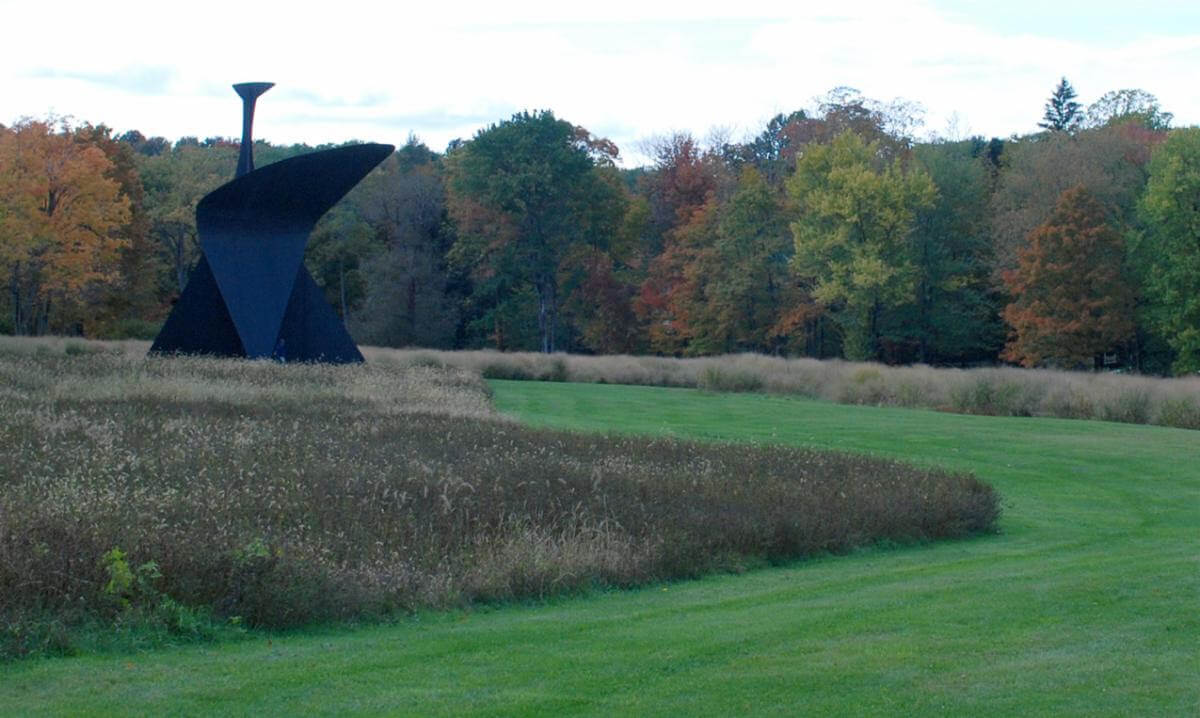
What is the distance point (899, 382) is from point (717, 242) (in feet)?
75.8

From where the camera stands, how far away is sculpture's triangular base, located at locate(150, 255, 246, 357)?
1238 inches

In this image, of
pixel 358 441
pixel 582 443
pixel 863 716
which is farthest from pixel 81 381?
pixel 863 716

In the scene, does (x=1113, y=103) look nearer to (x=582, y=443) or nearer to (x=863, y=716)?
(x=582, y=443)

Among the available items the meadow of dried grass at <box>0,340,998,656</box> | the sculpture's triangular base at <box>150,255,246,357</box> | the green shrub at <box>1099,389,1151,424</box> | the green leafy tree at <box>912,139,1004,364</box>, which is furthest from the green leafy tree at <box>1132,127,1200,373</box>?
the meadow of dried grass at <box>0,340,998,656</box>

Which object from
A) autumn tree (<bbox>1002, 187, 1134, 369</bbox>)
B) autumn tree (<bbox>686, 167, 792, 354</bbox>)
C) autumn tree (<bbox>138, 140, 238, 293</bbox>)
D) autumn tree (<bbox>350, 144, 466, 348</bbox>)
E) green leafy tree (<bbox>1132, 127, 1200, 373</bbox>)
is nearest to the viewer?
Answer: green leafy tree (<bbox>1132, 127, 1200, 373</bbox>)

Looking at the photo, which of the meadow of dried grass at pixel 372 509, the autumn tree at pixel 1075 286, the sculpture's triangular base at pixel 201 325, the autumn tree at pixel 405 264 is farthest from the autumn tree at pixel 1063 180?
the meadow of dried grass at pixel 372 509

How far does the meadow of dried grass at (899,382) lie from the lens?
102 ft

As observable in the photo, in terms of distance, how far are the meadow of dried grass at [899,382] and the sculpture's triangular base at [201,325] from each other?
33.3ft

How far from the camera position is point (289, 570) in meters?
8.78

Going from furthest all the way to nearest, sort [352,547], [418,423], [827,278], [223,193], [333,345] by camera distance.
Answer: [827,278] → [333,345] → [223,193] → [418,423] → [352,547]

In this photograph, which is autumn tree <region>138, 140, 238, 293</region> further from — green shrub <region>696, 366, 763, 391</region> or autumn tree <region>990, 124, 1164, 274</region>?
autumn tree <region>990, 124, 1164, 274</region>

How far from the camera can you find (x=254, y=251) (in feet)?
104

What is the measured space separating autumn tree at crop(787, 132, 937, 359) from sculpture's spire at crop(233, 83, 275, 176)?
28.2 metres

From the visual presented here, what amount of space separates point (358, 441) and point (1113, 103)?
6461cm
